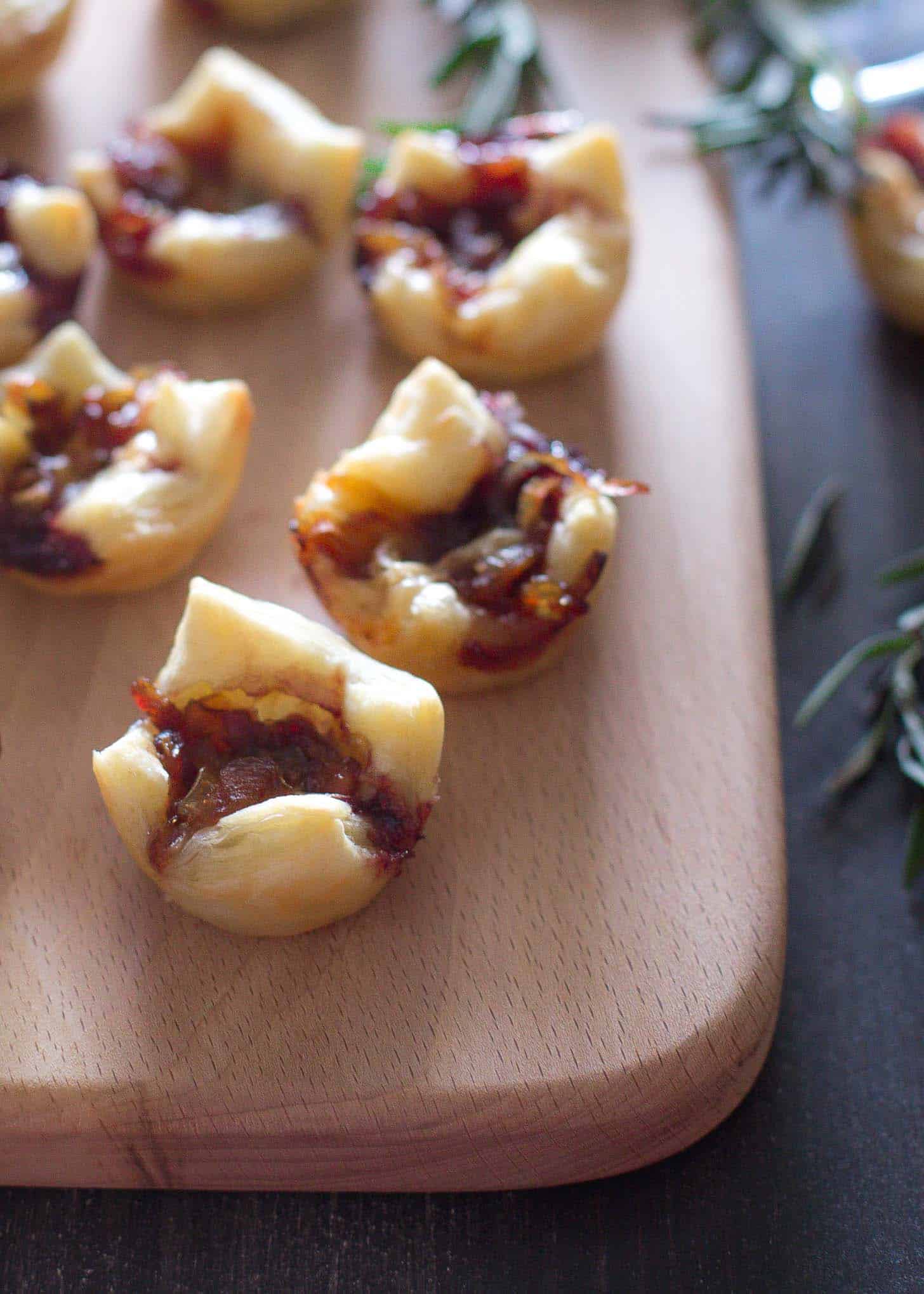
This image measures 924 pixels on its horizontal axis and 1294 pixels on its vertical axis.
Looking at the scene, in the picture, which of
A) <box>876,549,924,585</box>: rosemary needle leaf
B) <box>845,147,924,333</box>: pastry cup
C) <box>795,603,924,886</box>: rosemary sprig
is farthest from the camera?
<box>845,147,924,333</box>: pastry cup

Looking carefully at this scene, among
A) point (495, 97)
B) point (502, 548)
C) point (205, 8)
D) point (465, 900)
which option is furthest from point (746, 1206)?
point (205, 8)

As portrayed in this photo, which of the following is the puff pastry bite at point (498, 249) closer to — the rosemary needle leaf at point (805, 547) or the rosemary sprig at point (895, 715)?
the rosemary needle leaf at point (805, 547)

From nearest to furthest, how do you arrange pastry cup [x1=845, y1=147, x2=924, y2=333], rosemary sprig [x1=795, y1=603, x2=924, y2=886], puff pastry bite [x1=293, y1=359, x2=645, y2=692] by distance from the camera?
puff pastry bite [x1=293, y1=359, x2=645, y2=692] < rosemary sprig [x1=795, y1=603, x2=924, y2=886] < pastry cup [x1=845, y1=147, x2=924, y2=333]

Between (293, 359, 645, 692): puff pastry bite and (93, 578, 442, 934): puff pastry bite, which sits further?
(293, 359, 645, 692): puff pastry bite

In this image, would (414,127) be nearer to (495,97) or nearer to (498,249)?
(495,97)

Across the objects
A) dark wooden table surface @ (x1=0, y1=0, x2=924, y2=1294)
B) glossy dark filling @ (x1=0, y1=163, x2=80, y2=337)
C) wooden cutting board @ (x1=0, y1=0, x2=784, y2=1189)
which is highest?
glossy dark filling @ (x1=0, y1=163, x2=80, y2=337)

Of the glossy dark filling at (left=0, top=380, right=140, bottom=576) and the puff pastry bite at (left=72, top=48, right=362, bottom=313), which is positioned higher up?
the puff pastry bite at (left=72, top=48, right=362, bottom=313)

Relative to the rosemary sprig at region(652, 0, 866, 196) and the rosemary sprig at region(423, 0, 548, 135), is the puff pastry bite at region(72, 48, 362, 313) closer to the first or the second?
the rosemary sprig at region(423, 0, 548, 135)

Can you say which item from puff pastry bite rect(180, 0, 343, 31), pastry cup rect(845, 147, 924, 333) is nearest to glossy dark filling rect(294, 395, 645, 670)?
pastry cup rect(845, 147, 924, 333)
